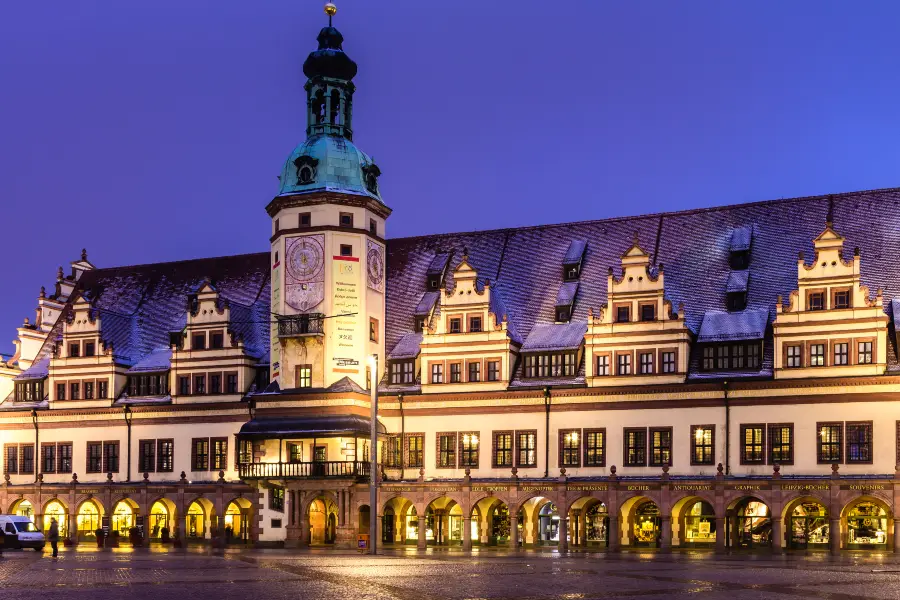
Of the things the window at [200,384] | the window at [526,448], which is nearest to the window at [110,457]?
the window at [200,384]

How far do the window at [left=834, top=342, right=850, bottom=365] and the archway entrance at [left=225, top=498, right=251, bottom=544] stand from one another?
3374 cm

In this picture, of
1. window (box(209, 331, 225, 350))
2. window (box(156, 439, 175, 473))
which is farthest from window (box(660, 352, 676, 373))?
window (box(156, 439, 175, 473))

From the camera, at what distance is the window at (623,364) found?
70.2 meters

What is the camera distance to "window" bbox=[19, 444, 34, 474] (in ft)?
279

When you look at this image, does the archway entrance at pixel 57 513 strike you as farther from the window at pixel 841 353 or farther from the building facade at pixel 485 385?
the window at pixel 841 353

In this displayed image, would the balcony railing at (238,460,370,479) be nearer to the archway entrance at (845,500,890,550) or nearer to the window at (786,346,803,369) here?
the window at (786,346,803,369)

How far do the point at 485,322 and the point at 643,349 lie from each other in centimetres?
888

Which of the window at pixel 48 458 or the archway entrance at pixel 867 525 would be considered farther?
the window at pixel 48 458

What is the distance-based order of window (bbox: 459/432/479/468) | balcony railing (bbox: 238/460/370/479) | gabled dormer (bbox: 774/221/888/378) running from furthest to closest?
1. window (bbox: 459/432/479/468)
2. balcony railing (bbox: 238/460/370/479)
3. gabled dormer (bbox: 774/221/888/378)

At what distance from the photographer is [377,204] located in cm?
7762

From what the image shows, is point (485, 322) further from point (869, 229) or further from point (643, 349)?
point (869, 229)

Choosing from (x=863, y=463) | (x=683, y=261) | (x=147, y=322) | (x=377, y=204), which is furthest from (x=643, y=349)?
(x=147, y=322)

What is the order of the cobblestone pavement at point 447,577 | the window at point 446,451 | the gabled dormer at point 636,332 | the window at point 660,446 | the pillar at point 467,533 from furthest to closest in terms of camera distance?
the window at point 446,451 → the gabled dormer at point 636,332 → the window at point 660,446 → the pillar at point 467,533 → the cobblestone pavement at point 447,577

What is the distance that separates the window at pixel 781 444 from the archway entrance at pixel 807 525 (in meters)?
2.21
